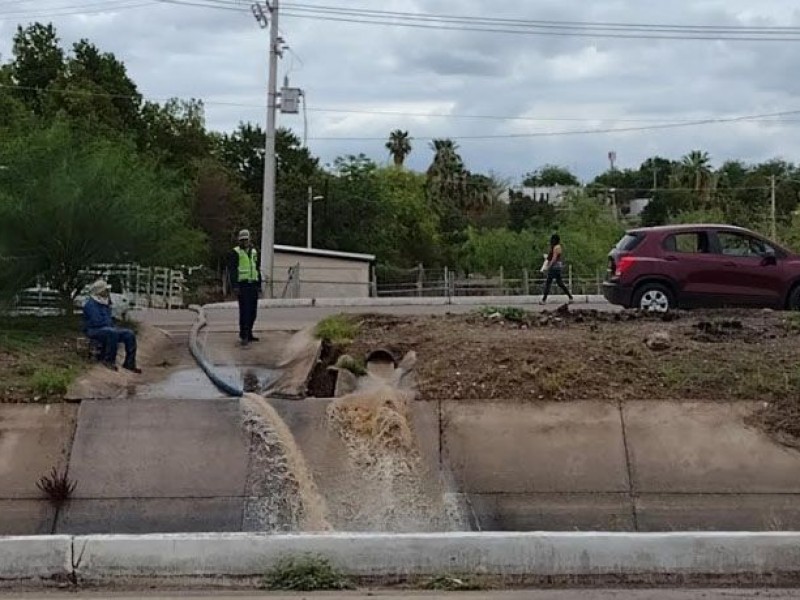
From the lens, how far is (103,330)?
1380 cm

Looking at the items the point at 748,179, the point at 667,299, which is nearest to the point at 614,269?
the point at 667,299

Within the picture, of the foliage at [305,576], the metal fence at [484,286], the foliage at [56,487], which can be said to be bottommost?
the foliage at [305,576]

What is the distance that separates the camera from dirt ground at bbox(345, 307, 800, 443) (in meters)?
11.6

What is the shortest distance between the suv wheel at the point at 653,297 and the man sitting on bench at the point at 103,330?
8.24 metres

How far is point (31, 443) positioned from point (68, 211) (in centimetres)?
514

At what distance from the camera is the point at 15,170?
15.9m

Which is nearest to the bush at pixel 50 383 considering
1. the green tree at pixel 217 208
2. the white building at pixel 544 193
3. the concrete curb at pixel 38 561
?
the concrete curb at pixel 38 561

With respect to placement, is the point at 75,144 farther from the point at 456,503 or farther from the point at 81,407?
the point at 456,503

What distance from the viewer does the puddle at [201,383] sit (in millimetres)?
12578

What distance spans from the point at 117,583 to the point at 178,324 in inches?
536

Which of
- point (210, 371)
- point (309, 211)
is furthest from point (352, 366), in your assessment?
point (309, 211)

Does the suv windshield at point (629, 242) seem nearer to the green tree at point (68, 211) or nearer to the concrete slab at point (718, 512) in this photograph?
the green tree at point (68, 211)

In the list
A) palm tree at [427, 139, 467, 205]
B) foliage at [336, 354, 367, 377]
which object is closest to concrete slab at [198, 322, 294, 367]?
foliage at [336, 354, 367, 377]

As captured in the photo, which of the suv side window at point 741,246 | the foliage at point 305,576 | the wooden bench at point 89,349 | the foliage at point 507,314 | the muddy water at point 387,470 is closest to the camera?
the foliage at point 305,576
